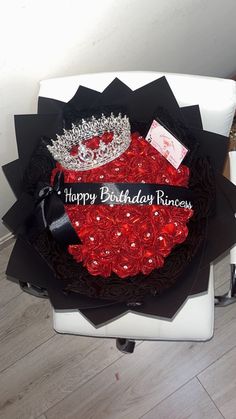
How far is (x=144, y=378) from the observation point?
153 centimetres

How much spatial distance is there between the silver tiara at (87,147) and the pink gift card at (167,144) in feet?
0.19

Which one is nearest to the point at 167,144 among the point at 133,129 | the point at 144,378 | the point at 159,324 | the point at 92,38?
the point at 133,129

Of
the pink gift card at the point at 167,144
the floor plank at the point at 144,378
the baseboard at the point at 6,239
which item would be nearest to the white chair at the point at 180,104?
the pink gift card at the point at 167,144

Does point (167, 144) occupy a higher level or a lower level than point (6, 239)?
higher

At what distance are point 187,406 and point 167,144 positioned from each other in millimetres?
951

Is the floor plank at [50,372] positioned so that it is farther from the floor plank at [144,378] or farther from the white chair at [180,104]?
the white chair at [180,104]

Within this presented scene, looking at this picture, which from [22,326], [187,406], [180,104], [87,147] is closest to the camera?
[87,147]

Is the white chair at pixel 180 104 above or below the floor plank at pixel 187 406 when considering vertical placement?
above

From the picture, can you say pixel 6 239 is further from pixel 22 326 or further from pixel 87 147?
pixel 87 147

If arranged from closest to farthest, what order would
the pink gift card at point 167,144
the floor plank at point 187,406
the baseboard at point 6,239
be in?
the pink gift card at point 167,144 → the floor plank at point 187,406 → the baseboard at point 6,239

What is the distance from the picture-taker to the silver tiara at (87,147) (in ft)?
3.14

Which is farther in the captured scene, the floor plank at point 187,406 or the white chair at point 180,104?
the floor plank at point 187,406

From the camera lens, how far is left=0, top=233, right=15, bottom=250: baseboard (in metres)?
1.72

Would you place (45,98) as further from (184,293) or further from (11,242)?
(11,242)
